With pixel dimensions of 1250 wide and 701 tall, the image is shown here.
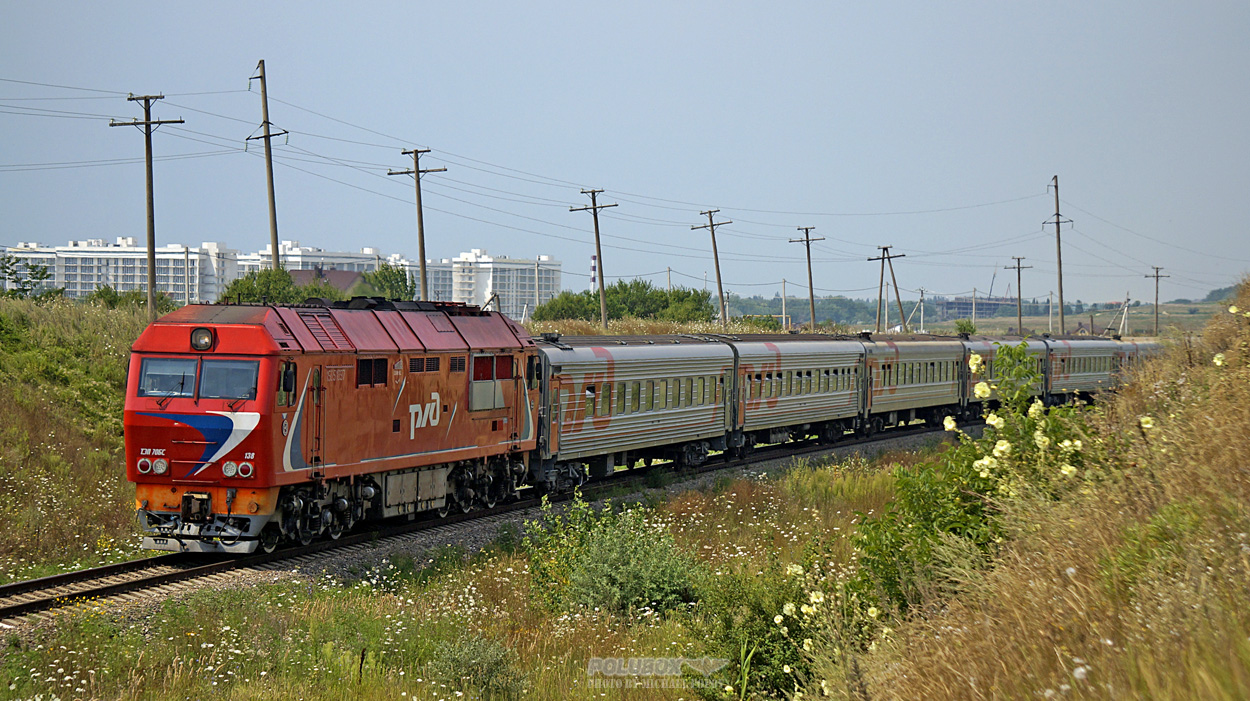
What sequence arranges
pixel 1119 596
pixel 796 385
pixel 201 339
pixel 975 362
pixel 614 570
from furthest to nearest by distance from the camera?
pixel 796 385 → pixel 201 339 → pixel 614 570 → pixel 975 362 → pixel 1119 596

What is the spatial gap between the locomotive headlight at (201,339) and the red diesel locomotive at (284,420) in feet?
0.05

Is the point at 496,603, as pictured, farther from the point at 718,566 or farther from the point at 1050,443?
A: the point at 1050,443

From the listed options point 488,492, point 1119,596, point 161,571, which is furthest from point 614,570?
point 1119,596

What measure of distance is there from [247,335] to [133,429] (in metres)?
2.02

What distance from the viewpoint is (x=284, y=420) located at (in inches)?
556

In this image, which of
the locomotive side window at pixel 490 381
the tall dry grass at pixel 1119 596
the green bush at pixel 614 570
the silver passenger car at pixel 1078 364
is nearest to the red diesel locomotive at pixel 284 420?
the locomotive side window at pixel 490 381

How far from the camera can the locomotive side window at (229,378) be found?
14.0 m

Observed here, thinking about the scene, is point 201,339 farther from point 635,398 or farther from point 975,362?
point 635,398

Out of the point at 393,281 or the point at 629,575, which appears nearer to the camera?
the point at 629,575

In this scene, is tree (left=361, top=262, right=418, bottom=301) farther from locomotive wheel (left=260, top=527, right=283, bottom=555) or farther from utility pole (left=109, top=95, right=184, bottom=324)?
locomotive wheel (left=260, top=527, right=283, bottom=555)

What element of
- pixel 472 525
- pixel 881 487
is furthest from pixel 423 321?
pixel 881 487

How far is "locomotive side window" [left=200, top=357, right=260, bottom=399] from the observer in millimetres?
13961

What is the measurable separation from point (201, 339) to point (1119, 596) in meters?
12.1

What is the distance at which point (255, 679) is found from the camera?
9.33 m
